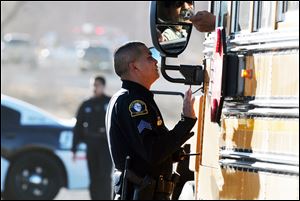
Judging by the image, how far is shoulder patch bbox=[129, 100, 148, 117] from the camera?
4.13 m

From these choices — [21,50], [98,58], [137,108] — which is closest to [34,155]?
[137,108]

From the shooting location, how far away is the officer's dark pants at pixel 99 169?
1229cm

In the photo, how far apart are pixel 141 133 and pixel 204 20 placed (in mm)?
619

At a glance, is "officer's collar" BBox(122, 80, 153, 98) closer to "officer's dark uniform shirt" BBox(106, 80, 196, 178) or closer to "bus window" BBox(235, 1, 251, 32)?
"officer's dark uniform shirt" BBox(106, 80, 196, 178)

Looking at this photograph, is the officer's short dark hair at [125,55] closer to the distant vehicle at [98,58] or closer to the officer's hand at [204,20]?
the officer's hand at [204,20]

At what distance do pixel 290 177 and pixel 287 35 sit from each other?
0.53 metres

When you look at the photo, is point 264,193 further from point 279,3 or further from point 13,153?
point 13,153

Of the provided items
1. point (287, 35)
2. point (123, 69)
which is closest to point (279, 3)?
point (287, 35)

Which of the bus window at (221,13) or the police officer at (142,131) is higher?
the bus window at (221,13)

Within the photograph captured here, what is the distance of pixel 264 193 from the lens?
337 centimetres

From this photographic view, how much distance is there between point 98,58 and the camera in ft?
119

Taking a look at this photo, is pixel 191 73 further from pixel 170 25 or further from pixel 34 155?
pixel 34 155

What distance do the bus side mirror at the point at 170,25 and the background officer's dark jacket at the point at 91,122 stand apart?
8231mm

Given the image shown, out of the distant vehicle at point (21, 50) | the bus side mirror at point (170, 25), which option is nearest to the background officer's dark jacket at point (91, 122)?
the bus side mirror at point (170, 25)
